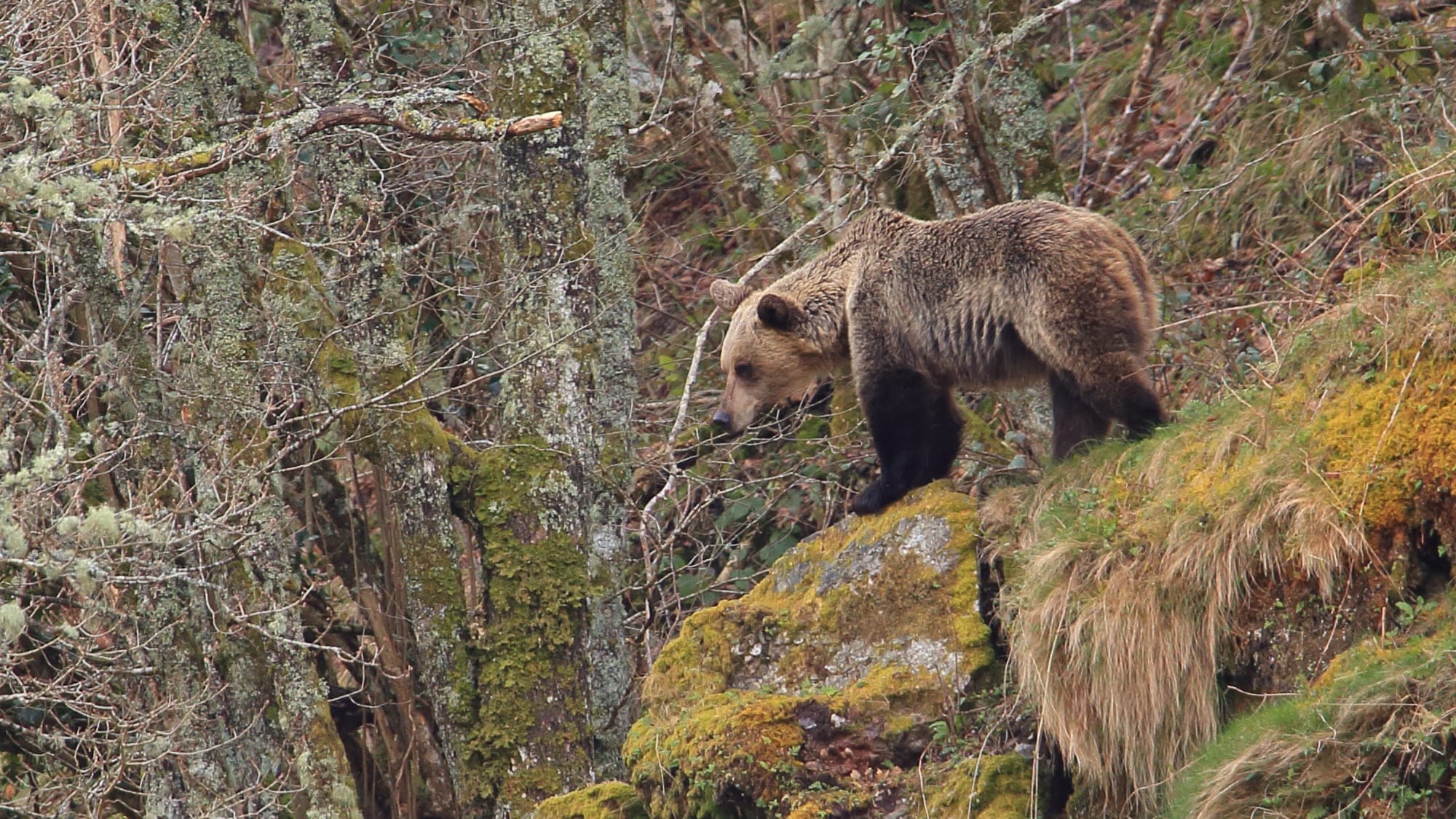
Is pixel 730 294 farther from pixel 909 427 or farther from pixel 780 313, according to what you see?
pixel 909 427

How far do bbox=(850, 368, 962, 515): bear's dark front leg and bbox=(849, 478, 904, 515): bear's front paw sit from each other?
0.02 m

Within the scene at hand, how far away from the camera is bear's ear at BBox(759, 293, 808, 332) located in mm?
6891

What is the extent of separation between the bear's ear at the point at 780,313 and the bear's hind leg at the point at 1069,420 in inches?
52.8

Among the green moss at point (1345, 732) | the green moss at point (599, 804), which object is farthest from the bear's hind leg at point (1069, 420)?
the green moss at point (599, 804)

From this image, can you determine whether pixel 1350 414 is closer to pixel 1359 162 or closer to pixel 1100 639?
pixel 1100 639

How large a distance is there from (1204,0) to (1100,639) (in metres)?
7.28

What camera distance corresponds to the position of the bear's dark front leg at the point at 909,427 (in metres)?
6.29

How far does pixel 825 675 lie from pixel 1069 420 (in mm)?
1517

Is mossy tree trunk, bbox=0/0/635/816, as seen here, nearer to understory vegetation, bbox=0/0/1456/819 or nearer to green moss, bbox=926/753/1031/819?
understory vegetation, bbox=0/0/1456/819

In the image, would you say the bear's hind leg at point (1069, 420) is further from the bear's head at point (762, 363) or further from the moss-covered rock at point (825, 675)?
the bear's head at point (762, 363)

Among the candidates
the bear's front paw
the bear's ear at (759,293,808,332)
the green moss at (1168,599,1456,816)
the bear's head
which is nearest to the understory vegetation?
the green moss at (1168,599,1456,816)

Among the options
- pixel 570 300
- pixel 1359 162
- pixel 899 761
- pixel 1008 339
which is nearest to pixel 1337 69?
pixel 1359 162

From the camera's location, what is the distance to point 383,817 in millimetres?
8797

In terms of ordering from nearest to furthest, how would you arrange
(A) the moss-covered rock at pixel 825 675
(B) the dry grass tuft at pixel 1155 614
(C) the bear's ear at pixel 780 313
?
(B) the dry grass tuft at pixel 1155 614 → (A) the moss-covered rock at pixel 825 675 → (C) the bear's ear at pixel 780 313
